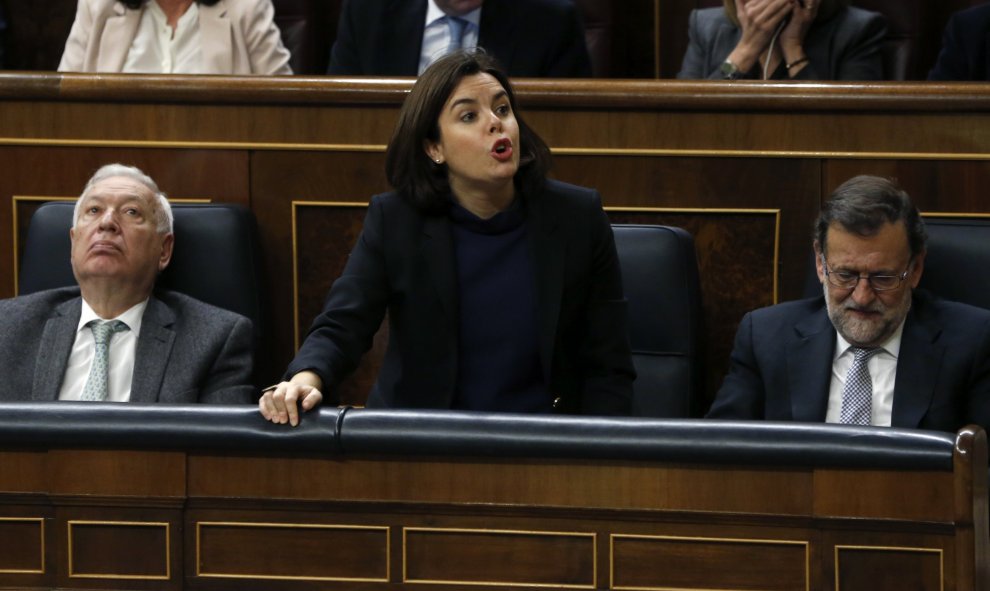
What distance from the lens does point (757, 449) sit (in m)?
1.15

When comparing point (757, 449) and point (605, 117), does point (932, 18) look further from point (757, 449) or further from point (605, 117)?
point (757, 449)

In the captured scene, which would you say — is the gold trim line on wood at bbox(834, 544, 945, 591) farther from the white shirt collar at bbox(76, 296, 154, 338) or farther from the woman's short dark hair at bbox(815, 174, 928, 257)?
the white shirt collar at bbox(76, 296, 154, 338)

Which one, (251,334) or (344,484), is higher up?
(251,334)

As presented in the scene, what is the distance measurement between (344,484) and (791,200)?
2.91 ft

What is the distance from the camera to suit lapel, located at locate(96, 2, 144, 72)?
7.48 ft

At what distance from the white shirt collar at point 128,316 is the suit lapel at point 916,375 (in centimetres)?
91

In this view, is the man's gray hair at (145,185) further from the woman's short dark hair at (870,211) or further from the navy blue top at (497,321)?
the woman's short dark hair at (870,211)

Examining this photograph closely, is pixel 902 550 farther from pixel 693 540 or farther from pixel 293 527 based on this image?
pixel 293 527

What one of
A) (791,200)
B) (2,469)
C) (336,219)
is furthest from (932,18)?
(2,469)

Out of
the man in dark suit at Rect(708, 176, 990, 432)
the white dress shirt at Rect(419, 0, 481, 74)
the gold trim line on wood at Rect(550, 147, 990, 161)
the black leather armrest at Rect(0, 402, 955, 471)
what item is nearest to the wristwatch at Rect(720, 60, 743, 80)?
the gold trim line on wood at Rect(550, 147, 990, 161)

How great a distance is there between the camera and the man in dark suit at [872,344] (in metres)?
1.63

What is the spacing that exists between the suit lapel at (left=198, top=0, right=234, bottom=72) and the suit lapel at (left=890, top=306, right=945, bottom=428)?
113 cm

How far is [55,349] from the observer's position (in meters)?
1.84

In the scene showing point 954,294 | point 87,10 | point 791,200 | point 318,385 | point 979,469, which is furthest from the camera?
point 87,10
